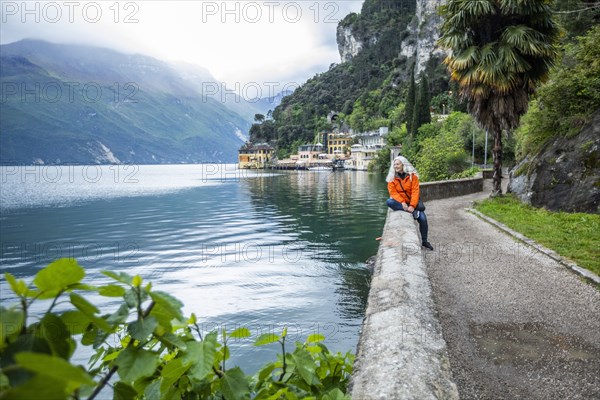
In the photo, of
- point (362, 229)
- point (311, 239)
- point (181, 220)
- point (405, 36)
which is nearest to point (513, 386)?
point (311, 239)

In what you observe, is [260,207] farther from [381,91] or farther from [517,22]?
[381,91]

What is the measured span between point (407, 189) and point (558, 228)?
4473 millimetres

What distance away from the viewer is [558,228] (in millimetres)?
10289

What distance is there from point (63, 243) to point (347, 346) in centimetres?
1915

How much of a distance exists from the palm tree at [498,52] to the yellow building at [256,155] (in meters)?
133

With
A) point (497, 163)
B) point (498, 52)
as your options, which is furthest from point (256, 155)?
point (498, 52)

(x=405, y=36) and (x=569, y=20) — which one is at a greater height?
(x=405, y=36)

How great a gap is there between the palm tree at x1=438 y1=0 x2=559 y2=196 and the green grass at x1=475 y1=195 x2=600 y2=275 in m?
4.07

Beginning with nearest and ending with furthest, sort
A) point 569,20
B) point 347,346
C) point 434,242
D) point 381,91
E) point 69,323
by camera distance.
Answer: point 69,323
point 347,346
point 434,242
point 569,20
point 381,91

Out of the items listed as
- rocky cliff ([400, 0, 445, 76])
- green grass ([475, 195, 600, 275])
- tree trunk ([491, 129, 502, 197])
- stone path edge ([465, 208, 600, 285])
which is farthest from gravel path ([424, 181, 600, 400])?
rocky cliff ([400, 0, 445, 76])

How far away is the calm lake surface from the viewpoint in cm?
1032

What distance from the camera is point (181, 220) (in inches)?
1116

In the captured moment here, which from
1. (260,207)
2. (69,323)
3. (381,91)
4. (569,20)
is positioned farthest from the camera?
(381,91)

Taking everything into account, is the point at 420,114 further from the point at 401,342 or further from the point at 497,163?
the point at 401,342
